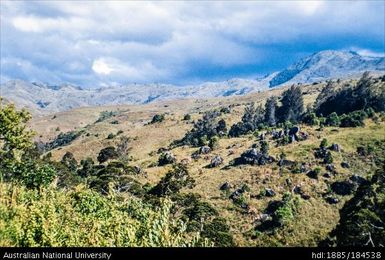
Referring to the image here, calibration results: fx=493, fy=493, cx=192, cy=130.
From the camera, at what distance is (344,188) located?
329 ft

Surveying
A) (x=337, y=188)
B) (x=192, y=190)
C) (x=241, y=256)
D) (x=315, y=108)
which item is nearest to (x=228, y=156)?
(x=192, y=190)

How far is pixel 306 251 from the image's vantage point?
1219cm

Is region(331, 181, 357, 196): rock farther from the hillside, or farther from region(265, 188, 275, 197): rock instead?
region(265, 188, 275, 197): rock

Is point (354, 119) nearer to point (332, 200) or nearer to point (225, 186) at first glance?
point (332, 200)

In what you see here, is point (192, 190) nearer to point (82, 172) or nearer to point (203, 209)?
point (203, 209)

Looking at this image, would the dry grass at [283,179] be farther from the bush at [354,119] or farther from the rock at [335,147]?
the bush at [354,119]

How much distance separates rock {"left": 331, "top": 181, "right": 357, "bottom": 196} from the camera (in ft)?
328

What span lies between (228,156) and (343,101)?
5449 centimetres

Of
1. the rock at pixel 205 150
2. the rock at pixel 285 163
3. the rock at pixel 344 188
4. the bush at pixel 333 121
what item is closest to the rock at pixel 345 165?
the rock at pixel 344 188

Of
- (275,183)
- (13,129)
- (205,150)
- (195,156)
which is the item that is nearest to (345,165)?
(275,183)

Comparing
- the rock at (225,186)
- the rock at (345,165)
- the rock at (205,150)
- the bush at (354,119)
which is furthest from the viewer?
the rock at (205,150)

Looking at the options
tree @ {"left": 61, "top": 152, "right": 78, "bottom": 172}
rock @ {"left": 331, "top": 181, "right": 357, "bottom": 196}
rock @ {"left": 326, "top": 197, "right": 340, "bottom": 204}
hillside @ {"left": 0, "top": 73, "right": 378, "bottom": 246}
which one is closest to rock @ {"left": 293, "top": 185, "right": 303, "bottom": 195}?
hillside @ {"left": 0, "top": 73, "right": 378, "bottom": 246}

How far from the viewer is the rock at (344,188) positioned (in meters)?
100

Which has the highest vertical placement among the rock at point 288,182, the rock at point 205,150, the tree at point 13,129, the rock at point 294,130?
the tree at point 13,129
